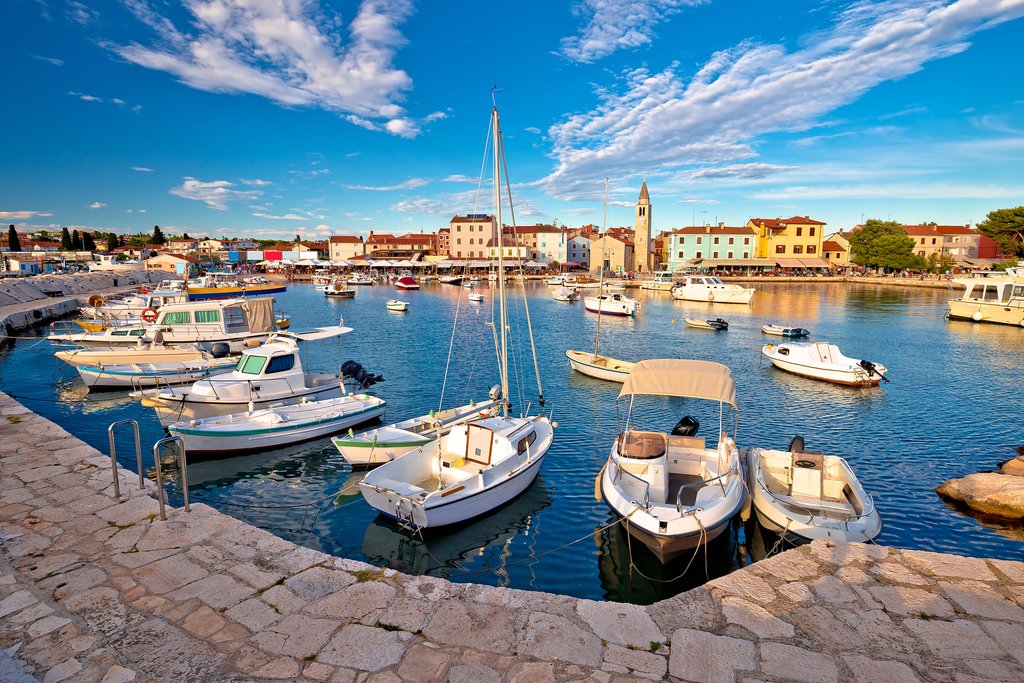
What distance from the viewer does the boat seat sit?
515 inches

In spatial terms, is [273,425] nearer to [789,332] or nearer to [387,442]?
[387,442]

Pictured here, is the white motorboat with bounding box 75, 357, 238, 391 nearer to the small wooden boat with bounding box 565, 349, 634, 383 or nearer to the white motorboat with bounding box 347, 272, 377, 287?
the small wooden boat with bounding box 565, 349, 634, 383

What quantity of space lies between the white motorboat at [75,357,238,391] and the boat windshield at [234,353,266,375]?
566 centimetres

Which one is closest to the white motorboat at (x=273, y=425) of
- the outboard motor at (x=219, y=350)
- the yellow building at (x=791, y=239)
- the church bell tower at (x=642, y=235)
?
the outboard motor at (x=219, y=350)

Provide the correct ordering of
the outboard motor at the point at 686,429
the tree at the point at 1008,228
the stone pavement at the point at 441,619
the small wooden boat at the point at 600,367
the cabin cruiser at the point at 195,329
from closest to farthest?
the stone pavement at the point at 441,619 < the outboard motor at the point at 686,429 < the small wooden boat at the point at 600,367 < the cabin cruiser at the point at 195,329 < the tree at the point at 1008,228

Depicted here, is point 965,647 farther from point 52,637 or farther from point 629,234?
point 629,234

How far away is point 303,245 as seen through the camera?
164 metres

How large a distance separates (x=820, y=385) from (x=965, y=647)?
85.9 ft

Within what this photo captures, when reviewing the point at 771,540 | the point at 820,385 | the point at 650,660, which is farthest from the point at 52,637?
the point at 820,385

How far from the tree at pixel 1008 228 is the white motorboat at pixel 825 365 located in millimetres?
75894

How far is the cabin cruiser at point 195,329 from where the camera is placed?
30.4m

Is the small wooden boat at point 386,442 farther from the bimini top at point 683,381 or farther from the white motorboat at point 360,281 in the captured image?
the white motorboat at point 360,281

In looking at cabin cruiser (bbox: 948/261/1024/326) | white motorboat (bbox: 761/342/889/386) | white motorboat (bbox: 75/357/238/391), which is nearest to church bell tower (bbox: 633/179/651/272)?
cabin cruiser (bbox: 948/261/1024/326)

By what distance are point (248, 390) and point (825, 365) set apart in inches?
1155
